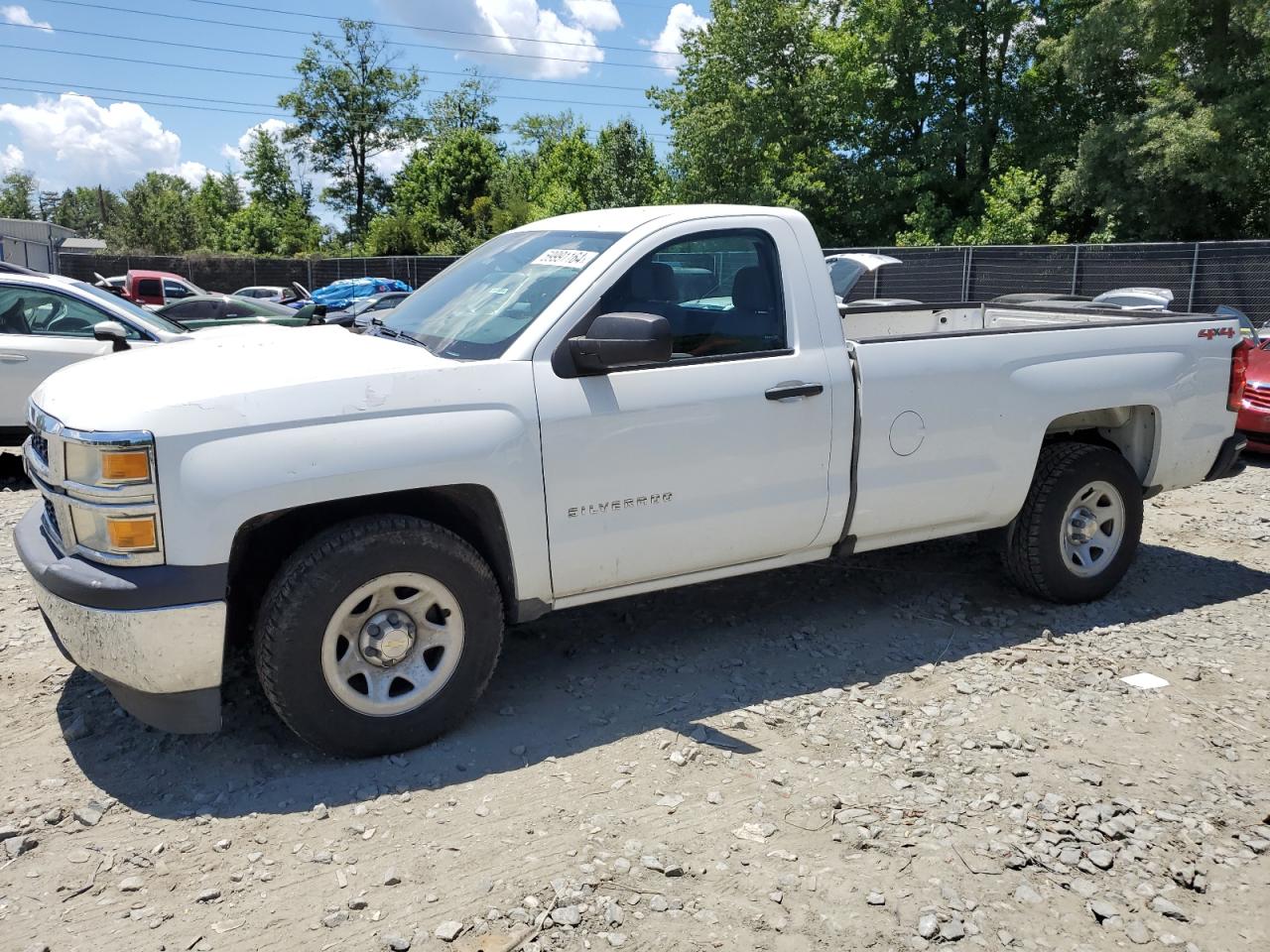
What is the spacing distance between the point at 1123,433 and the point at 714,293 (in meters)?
2.52

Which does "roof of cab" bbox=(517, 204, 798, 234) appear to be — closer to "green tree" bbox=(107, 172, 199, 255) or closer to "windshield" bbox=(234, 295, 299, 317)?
"windshield" bbox=(234, 295, 299, 317)

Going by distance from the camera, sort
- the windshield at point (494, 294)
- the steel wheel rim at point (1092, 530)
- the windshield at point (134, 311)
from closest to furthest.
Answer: the windshield at point (494, 294) < the steel wheel rim at point (1092, 530) < the windshield at point (134, 311)

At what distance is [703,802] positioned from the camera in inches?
139

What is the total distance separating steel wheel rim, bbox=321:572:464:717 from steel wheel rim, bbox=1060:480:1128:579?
3186mm

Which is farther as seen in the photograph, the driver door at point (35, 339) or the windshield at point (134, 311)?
the windshield at point (134, 311)

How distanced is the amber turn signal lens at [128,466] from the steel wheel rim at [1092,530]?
417cm

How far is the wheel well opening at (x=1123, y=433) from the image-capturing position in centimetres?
535

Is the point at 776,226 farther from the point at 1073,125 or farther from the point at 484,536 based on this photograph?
the point at 1073,125

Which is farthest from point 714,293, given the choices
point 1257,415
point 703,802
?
point 1257,415

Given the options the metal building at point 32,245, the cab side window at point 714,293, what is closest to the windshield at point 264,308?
the cab side window at point 714,293

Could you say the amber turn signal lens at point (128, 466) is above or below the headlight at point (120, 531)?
above

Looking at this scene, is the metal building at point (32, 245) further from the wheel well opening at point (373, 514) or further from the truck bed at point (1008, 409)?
the truck bed at point (1008, 409)

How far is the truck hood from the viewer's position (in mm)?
3338

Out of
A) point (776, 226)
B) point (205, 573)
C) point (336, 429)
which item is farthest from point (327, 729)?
point (776, 226)
